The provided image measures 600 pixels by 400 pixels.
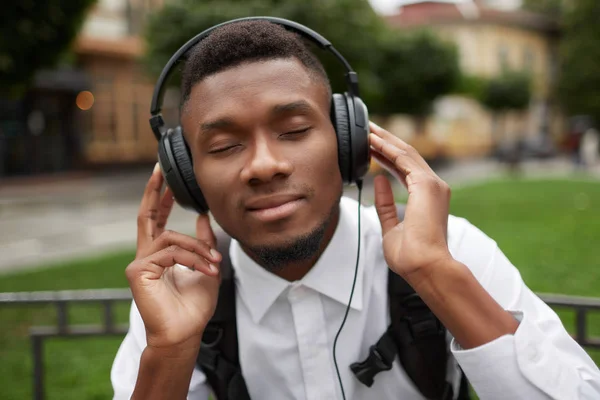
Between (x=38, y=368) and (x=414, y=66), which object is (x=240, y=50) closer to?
(x=38, y=368)

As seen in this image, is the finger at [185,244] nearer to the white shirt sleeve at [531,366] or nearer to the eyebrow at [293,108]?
the eyebrow at [293,108]

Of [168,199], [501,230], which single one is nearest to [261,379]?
[168,199]

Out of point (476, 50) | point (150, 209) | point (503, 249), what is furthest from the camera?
point (476, 50)

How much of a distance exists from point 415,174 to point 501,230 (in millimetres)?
6511

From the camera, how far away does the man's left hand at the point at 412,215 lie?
4.46 ft

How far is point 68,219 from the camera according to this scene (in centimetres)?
1141

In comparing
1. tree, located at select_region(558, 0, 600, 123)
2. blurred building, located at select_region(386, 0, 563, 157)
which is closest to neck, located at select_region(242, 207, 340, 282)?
blurred building, located at select_region(386, 0, 563, 157)

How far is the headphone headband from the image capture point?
164 centimetres

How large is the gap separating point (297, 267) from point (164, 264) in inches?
15.2

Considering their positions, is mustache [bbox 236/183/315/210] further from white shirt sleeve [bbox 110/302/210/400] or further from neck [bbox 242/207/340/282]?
white shirt sleeve [bbox 110/302/210/400]

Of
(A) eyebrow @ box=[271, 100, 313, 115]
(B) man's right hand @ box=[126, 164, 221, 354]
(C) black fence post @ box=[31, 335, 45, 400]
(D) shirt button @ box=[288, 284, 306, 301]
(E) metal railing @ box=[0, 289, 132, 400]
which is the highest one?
(A) eyebrow @ box=[271, 100, 313, 115]

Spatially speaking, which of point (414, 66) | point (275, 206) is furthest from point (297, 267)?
point (414, 66)

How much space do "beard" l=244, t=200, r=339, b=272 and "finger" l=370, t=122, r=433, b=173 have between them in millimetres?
270

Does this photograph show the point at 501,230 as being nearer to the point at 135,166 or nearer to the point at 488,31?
the point at 135,166
